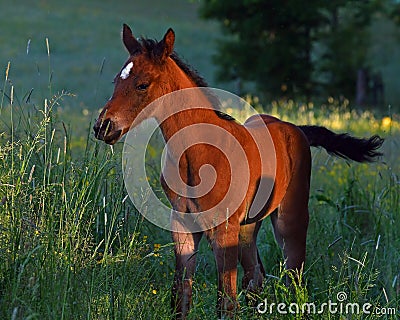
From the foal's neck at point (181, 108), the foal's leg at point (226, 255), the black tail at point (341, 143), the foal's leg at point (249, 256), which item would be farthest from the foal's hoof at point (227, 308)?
the black tail at point (341, 143)

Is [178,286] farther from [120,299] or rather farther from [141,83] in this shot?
[141,83]

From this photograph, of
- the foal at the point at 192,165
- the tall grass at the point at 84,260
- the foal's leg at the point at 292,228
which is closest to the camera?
the tall grass at the point at 84,260

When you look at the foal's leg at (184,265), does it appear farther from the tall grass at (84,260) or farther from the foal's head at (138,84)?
the foal's head at (138,84)

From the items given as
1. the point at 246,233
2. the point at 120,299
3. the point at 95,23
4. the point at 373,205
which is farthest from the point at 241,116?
the point at 95,23

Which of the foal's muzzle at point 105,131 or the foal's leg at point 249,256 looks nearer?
the foal's muzzle at point 105,131

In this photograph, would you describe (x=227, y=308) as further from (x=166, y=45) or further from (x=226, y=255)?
(x=166, y=45)

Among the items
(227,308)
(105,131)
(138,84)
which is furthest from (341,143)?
(105,131)

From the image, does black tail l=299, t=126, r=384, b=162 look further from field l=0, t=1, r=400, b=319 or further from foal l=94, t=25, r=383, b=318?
foal l=94, t=25, r=383, b=318

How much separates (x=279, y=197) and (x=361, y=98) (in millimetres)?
17141

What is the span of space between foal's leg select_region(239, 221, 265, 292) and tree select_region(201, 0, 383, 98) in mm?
13009

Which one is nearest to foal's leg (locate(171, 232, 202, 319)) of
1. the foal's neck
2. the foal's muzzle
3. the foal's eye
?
the foal's neck

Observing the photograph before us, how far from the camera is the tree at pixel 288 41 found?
17.9 meters

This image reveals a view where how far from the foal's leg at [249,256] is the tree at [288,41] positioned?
13.0 meters

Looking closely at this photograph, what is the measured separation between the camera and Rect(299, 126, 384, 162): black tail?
225 inches
